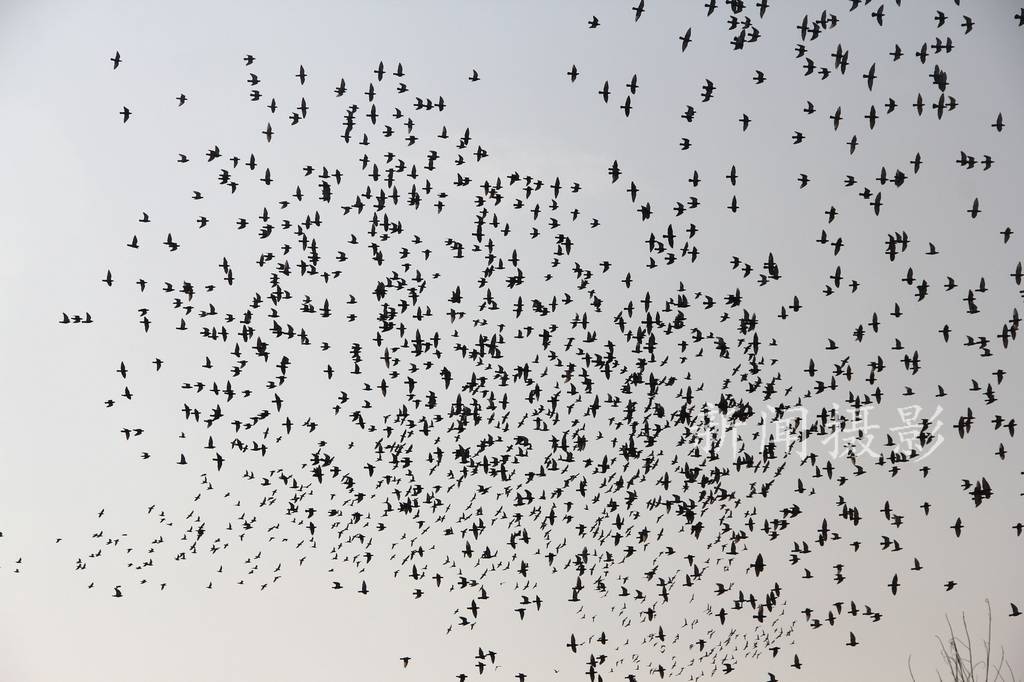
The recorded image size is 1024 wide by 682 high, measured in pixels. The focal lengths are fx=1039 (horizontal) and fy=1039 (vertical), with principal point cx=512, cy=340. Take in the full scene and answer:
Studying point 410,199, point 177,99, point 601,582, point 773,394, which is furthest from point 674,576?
point 177,99

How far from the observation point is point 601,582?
12.3 meters

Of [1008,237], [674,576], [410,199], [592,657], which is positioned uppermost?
[410,199]

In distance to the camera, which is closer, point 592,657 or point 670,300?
point 592,657

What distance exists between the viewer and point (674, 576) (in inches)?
492

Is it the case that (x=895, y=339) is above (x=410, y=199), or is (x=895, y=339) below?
below

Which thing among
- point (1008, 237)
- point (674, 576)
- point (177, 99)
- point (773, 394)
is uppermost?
point (177, 99)

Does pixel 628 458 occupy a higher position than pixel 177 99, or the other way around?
pixel 177 99

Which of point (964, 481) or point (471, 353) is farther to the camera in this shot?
point (471, 353)

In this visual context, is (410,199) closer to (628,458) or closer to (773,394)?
(628,458)

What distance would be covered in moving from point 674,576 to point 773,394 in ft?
8.72

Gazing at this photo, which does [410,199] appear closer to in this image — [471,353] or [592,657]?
[471,353]

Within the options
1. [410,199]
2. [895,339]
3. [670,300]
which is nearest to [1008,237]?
[895,339]

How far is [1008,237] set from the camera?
1278 centimetres

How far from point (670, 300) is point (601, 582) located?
145 inches
